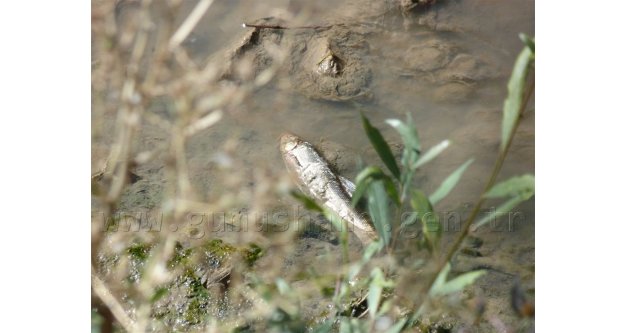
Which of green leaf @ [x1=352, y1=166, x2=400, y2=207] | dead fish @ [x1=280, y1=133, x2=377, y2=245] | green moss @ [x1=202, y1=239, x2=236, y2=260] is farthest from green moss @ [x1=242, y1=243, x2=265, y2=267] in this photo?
green leaf @ [x1=352, y1=166, x2=400, y2=207]

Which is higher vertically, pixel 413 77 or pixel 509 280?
pixel 413 77

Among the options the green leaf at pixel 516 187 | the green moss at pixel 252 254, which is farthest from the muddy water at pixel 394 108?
the green leaf at pixel 516 187

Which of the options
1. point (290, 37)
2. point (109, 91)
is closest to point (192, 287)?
point (109, 91)

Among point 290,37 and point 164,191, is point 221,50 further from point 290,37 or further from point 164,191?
point 164,191

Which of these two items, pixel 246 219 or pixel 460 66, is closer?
pixel 246 219

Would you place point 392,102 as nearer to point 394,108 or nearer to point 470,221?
point 394,108

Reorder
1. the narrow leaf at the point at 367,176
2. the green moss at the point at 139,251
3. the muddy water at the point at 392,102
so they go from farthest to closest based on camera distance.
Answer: the muddy water at the point at 392,102, the green moss at the point at 139,251, the narrow leaf at the point at 367,176

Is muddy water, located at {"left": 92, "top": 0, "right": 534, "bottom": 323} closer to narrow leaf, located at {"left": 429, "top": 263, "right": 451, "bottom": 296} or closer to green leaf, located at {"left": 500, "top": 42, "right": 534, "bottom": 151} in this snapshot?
narrow leaf, located at {"left": 429, "top": 263, "right": 451, "bottom": 296}

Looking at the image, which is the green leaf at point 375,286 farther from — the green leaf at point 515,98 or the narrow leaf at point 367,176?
the green leaf at point 515,98
